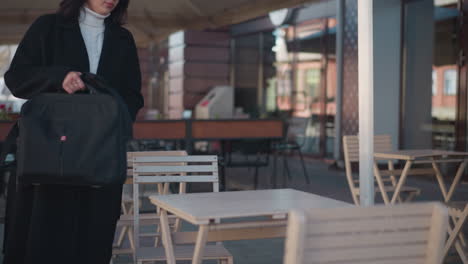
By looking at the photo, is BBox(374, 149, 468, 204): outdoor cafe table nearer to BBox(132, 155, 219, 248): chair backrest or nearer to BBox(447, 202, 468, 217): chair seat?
BBox(447, 202, 468, 217): chair seat

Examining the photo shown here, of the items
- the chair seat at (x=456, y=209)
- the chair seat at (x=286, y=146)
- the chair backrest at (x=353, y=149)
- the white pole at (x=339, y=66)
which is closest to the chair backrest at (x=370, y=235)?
the chair seat at (x=456, y=209)

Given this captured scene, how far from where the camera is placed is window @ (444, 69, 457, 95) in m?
8.98

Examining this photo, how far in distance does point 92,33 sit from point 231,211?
0.91 m

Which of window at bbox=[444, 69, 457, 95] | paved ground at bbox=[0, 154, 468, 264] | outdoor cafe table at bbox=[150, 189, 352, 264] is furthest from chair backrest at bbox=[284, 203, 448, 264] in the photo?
window at bbox=[444, 69, 457, 95]

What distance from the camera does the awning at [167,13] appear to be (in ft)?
23.7

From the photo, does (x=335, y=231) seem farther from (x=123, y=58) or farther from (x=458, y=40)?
(x=458, y=40)

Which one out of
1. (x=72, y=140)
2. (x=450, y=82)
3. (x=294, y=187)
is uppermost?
(x=450, y=82)

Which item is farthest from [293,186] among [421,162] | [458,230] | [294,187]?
[458,230]

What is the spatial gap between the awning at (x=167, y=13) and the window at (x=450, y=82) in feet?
10.3

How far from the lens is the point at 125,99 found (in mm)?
2570

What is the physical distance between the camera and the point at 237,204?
8.02 feet

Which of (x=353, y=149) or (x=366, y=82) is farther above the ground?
(x=366, y=82)

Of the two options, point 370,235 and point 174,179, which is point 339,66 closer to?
point 174,179

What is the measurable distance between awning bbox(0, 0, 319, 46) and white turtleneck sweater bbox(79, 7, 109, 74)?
→ 467 cm
